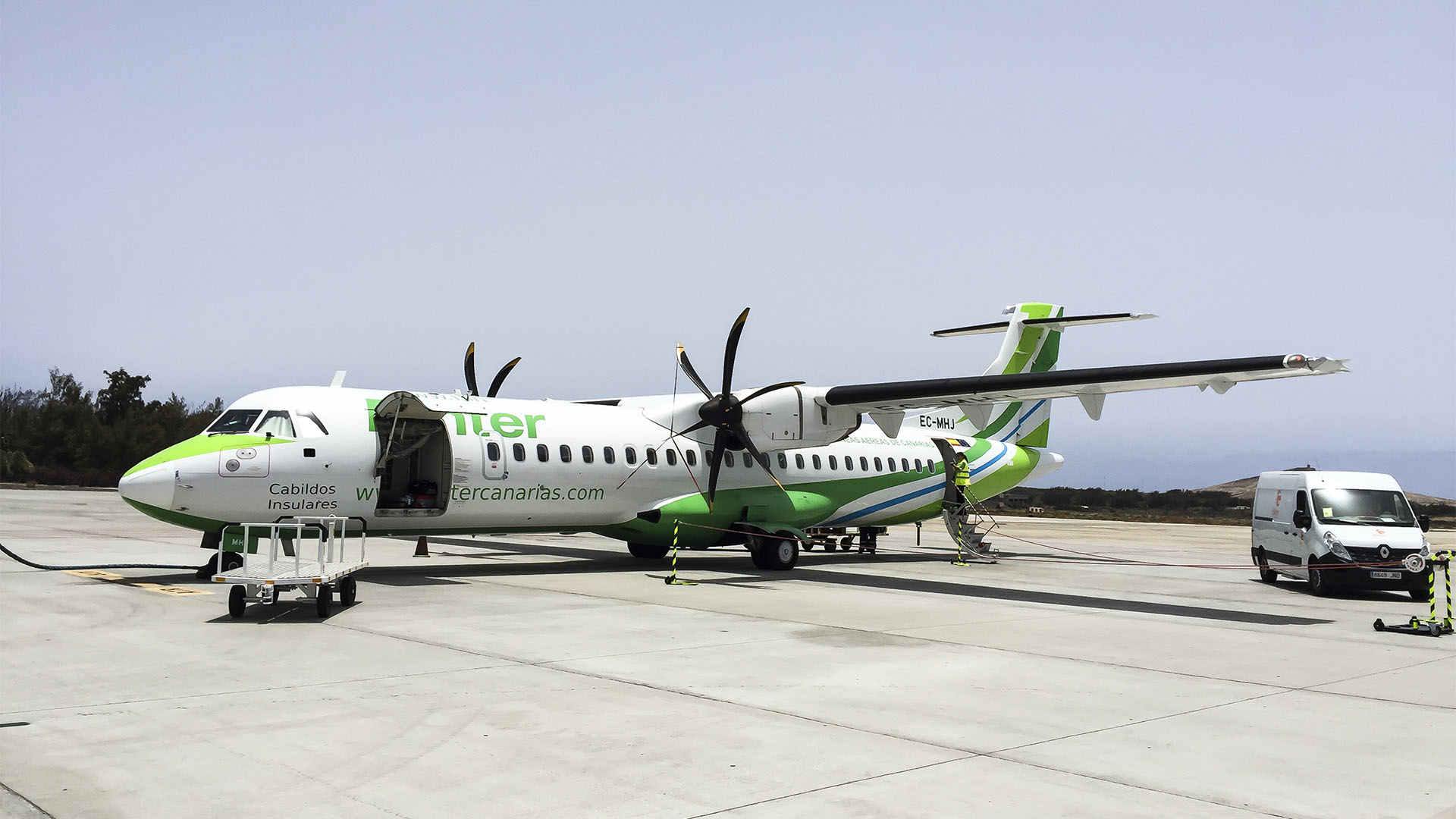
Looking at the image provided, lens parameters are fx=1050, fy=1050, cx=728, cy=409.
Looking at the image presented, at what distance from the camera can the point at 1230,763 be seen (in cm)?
623

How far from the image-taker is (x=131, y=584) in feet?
47.7

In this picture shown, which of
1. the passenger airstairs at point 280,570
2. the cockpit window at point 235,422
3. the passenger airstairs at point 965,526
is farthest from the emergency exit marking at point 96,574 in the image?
the passenger airstairs at point 965,526

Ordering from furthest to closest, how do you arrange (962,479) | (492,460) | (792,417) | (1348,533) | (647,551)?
(962,479)
(647,551)
(792,417)
(492,460)
(1348,533)

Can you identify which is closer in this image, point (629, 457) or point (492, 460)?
point (492, 460)

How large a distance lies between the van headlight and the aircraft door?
12833 millimetres

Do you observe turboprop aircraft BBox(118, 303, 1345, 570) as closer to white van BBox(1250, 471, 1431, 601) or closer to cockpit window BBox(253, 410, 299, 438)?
cockpit window BBox(253, 410, 299, 438)

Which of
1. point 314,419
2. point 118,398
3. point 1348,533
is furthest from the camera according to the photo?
point 118,398

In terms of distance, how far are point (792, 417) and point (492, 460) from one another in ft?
18.6

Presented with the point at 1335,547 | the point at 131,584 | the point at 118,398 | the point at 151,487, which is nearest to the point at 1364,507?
the point at 1335,547

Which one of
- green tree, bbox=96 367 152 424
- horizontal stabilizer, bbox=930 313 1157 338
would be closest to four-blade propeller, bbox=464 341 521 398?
horizontal stabilizer, bbox=930 313 1157 338

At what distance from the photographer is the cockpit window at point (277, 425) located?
597 inches

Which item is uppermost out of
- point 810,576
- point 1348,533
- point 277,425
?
point 277,425

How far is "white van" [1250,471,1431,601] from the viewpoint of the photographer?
1544cm

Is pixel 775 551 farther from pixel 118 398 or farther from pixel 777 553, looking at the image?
pixel 118 398
